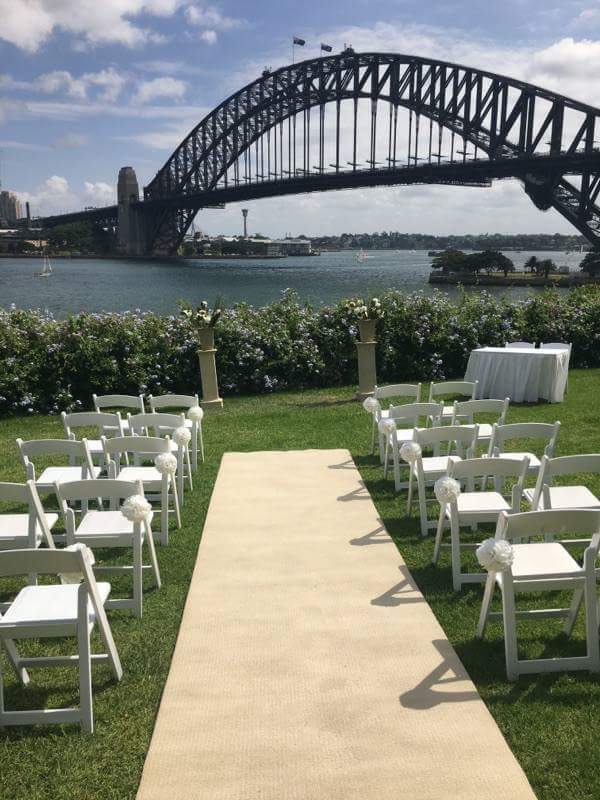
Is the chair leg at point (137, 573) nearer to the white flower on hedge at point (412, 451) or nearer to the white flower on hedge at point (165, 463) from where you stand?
the white flower on hedge at point (165, 463)

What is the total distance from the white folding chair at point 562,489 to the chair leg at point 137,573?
97.9 inches

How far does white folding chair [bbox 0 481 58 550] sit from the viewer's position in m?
4.01

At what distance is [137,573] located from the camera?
4086mm

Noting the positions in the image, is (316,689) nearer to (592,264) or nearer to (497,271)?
(592,264)

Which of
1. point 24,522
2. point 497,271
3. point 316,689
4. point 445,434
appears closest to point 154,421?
point 24,522

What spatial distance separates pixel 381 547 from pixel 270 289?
150ft

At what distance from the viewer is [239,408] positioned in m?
10.7

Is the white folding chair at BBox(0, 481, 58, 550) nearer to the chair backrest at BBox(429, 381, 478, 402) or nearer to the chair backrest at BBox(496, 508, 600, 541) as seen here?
the chair backrest at BBox(496, 508, 600, 541)

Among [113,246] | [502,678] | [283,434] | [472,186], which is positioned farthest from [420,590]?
[113,246]

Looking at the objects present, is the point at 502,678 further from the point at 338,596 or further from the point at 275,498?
the point at 275,498

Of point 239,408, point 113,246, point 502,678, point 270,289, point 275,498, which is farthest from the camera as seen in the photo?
point 113,246

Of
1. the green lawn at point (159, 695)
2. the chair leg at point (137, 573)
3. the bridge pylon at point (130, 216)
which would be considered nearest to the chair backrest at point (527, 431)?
the green lawn at point (159, 695)

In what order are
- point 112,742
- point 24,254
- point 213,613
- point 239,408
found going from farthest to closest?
point 24,254, point 239,408, point 213,613, point 112,742

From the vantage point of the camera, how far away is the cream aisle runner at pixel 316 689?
2846 mm
